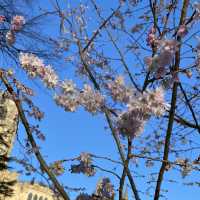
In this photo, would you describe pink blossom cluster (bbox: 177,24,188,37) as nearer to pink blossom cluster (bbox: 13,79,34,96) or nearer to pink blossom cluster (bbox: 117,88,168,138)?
pink blossom cluster (bbox: 117,88,168,138)

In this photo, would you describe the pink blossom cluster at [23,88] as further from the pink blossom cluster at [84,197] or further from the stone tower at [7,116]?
the pink blossom cluster at [84,197]

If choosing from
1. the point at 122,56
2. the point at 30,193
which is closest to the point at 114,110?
the point at 122,56

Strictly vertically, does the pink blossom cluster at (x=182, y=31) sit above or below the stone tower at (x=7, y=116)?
below

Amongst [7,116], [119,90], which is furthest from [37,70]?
[7,116]

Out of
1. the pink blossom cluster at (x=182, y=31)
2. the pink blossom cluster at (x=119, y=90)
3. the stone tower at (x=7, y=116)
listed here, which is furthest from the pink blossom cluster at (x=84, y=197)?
the pink blossom cluster at (x=182, y=31)

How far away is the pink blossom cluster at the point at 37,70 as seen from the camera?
13.5 feet

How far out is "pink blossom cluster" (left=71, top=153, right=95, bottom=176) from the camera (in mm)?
4070

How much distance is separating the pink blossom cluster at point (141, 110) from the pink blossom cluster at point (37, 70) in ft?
3.37

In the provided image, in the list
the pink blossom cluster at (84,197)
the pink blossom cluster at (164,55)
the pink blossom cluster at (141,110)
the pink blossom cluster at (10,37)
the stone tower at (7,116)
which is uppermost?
the stone tower at (7,116)

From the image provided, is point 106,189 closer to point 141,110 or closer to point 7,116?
point 141,110

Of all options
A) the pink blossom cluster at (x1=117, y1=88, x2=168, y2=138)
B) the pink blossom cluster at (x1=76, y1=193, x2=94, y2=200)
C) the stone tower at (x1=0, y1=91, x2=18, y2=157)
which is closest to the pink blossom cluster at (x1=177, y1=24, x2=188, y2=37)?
the pink blossom cluster at (x1=117, y1=88, x2=168, y2=138)

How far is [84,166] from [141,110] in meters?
1.06

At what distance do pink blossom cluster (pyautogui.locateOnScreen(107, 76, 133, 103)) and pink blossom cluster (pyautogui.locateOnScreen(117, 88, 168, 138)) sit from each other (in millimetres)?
267

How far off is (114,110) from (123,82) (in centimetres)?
27
